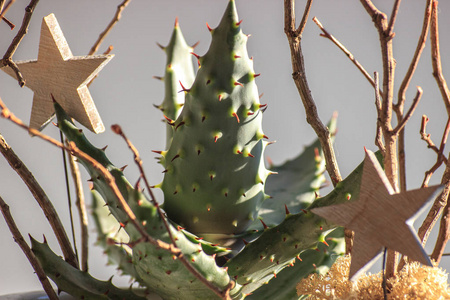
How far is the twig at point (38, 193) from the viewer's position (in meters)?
0.39

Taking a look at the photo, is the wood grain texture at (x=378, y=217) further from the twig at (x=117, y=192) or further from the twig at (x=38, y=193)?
the twig at (x=38, y=193)

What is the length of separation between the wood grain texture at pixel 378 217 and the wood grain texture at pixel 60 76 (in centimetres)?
20

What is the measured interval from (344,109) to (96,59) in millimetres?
649

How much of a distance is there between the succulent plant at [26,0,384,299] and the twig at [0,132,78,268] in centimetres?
3

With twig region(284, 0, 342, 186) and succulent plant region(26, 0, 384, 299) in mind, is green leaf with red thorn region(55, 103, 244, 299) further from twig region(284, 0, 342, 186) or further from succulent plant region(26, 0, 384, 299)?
twig region(284, 0, 342, 186)

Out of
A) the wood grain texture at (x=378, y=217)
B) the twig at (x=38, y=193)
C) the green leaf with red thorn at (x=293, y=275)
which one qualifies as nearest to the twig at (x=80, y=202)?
the twig at (x=38, y=193)

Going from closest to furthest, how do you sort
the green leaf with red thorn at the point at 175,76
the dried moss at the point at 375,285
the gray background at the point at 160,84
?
1. the dried moss at the point at 375,285
2. the green leaf with red thorn at the point at 175,76
3. the gray background at the point at 160,84

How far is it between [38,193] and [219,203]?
0.49 ft

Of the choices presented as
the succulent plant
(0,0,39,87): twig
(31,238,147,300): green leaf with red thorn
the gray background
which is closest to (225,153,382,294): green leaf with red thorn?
the succulent plant

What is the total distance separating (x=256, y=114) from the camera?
375 mm

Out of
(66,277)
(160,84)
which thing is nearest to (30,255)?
(66,277)

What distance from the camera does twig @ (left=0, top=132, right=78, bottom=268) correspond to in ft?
1.27

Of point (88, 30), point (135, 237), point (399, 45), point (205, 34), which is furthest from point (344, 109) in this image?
point (135, 237)

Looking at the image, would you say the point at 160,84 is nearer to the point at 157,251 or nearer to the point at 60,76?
the point at 60,76
